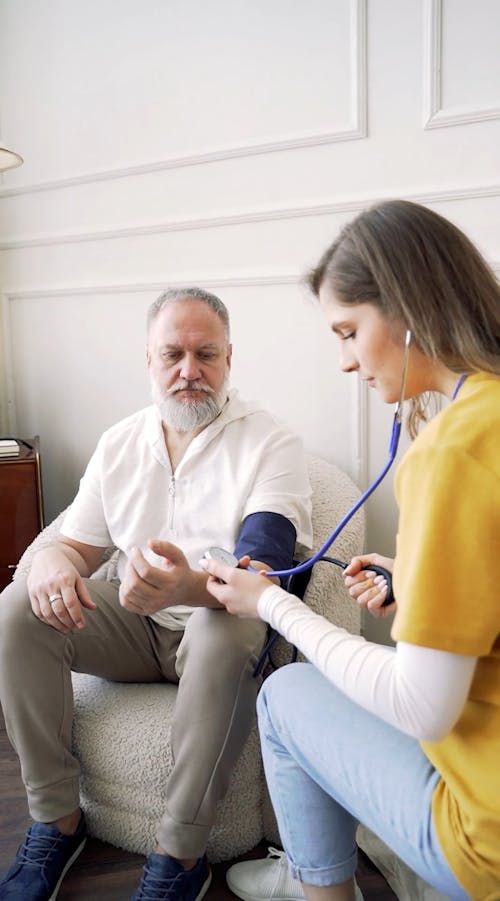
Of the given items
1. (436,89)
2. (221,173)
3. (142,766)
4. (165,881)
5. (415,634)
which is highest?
(436,89)

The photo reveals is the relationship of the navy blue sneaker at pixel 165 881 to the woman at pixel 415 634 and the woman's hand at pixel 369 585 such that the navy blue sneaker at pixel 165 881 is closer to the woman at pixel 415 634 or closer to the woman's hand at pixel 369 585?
the woman at pixel 415 634

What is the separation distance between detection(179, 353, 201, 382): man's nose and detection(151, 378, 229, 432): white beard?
12 mm

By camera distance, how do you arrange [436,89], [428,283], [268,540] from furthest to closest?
1. [436,89]
2. [268,540]
3. [428,283]

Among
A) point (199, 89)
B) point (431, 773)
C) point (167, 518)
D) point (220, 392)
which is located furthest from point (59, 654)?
point (199, 89)

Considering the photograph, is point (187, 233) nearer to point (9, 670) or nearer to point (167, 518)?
point (167, 518)

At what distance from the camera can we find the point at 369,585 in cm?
120

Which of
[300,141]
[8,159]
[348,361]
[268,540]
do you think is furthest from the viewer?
[8,159]

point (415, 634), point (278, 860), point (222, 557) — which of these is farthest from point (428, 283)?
point (278, 860)

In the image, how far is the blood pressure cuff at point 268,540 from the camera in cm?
139

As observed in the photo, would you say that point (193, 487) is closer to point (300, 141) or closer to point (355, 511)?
point (355, 511)

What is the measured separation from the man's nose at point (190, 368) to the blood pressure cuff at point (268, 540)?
1.02 ft

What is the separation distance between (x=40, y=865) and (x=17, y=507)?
112 centimetres

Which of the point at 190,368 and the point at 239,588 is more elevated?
the point at 190,368

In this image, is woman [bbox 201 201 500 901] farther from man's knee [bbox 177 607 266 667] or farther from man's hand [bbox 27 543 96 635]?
man's hand [bbox 27 543 96 635]
